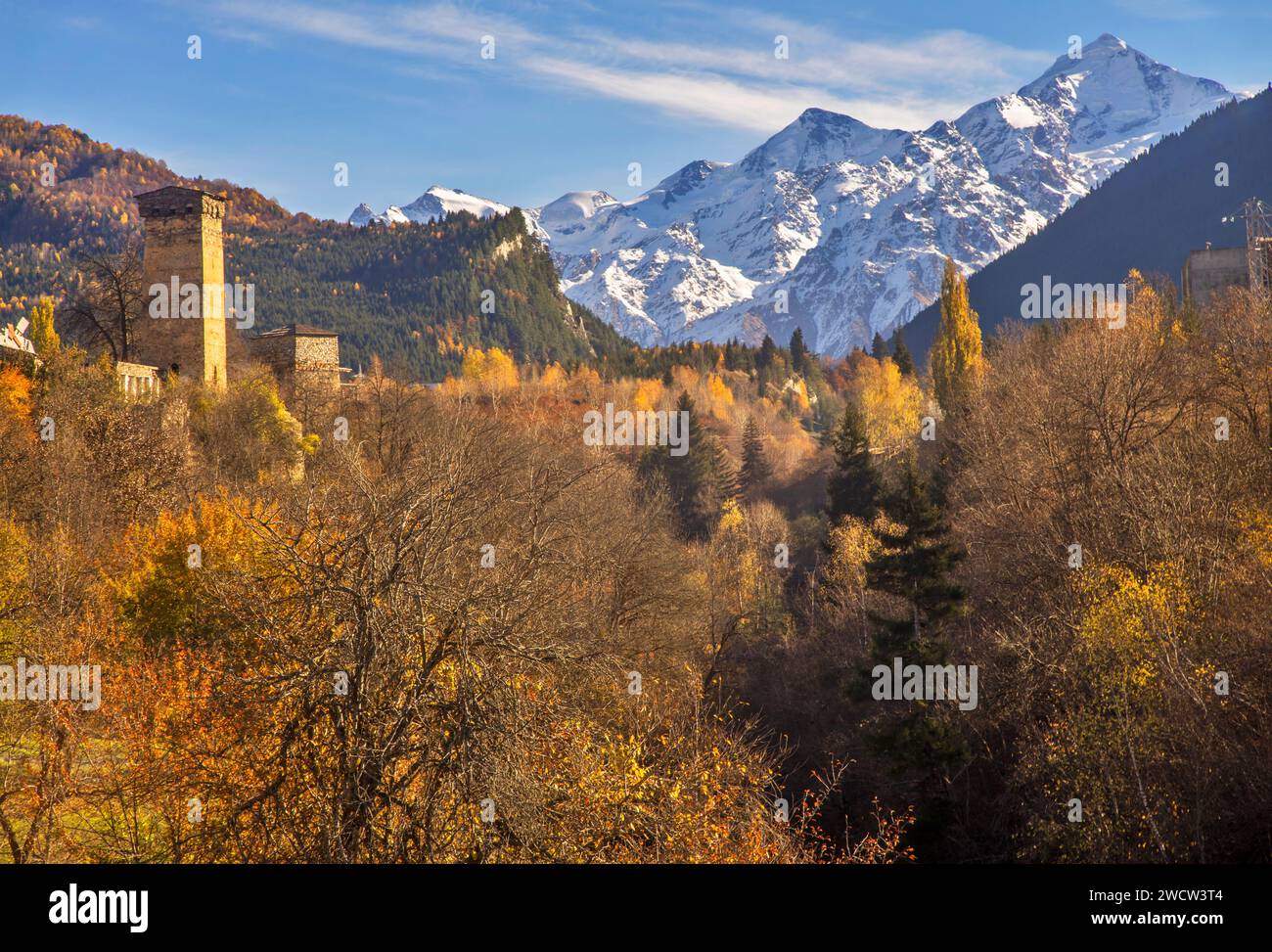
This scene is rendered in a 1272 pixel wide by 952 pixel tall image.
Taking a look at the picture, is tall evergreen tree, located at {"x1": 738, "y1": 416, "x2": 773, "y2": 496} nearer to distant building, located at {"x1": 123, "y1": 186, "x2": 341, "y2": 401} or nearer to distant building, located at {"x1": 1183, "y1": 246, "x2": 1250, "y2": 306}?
distant building, located at {"x1": 1183, "y1": 246, "x2": 1250, "y2": 306}

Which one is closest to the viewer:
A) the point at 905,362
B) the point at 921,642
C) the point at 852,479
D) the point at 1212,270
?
the point at 921,642

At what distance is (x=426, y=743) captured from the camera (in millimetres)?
12031

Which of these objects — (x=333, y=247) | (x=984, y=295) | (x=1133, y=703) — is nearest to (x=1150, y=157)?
(x=984, y=295)

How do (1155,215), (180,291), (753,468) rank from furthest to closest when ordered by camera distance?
(1155,215)
(753,468)
(180,291)

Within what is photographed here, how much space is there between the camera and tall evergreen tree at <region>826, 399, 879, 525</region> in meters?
56.8

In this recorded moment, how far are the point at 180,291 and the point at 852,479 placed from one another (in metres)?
34.6

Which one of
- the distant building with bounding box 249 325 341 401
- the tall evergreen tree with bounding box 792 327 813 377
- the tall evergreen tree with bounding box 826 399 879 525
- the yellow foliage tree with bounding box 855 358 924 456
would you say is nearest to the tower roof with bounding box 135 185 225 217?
the distant building with bounding box 249 325 341 401

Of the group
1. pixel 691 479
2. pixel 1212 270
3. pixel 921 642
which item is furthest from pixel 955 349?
pixel 921 642

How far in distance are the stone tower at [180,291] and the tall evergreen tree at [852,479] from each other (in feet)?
103

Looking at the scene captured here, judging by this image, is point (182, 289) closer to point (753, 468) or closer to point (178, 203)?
point (178, 203)

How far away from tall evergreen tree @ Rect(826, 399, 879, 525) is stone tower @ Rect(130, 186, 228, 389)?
3151cm

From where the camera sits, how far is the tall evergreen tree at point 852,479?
5681cm

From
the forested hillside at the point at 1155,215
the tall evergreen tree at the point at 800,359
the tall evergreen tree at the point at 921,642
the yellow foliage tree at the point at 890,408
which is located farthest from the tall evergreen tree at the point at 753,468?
the forested hillside at the point at 1155,215

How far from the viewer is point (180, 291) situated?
4991 centimetres
